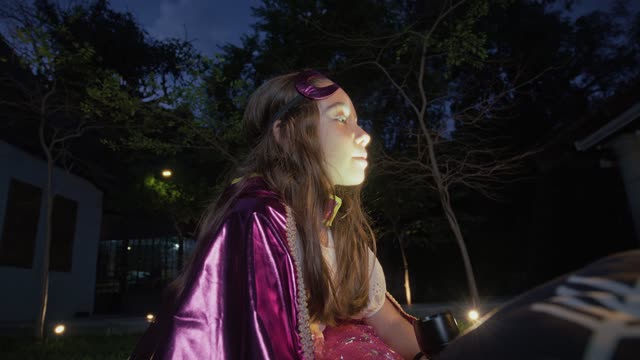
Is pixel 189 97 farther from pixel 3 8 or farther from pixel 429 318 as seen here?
pixel 429 318

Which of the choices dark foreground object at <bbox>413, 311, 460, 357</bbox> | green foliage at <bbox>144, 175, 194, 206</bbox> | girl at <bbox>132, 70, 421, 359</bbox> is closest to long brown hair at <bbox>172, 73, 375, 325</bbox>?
girl at <bbox>132, 70, 421, 359</bbox>

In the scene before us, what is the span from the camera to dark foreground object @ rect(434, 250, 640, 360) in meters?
0.38

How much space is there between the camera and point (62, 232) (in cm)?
1102

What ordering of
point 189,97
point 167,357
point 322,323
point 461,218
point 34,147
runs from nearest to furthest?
point 167,357 < point 322,323 < point 189,97 < point 34,147 < point 461,218

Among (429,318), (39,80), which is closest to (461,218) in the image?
(39,80)

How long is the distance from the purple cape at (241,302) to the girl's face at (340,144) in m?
0.47

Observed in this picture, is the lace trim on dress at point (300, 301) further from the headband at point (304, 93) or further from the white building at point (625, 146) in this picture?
the white building at point (625, 146)

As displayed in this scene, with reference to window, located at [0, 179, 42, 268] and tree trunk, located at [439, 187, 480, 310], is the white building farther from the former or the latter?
window, located at [0, 179, 42, 268]

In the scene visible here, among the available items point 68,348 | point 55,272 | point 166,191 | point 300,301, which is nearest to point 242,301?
point 300,301

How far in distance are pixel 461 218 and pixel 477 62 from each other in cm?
723

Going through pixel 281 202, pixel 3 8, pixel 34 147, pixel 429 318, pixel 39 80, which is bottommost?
pixel 429 318

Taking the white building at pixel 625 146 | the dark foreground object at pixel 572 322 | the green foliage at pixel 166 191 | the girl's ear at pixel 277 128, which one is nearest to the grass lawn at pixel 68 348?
the girl's ear at pixel 277 128

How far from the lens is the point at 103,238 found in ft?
52.2

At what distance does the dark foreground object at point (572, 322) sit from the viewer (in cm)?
38
